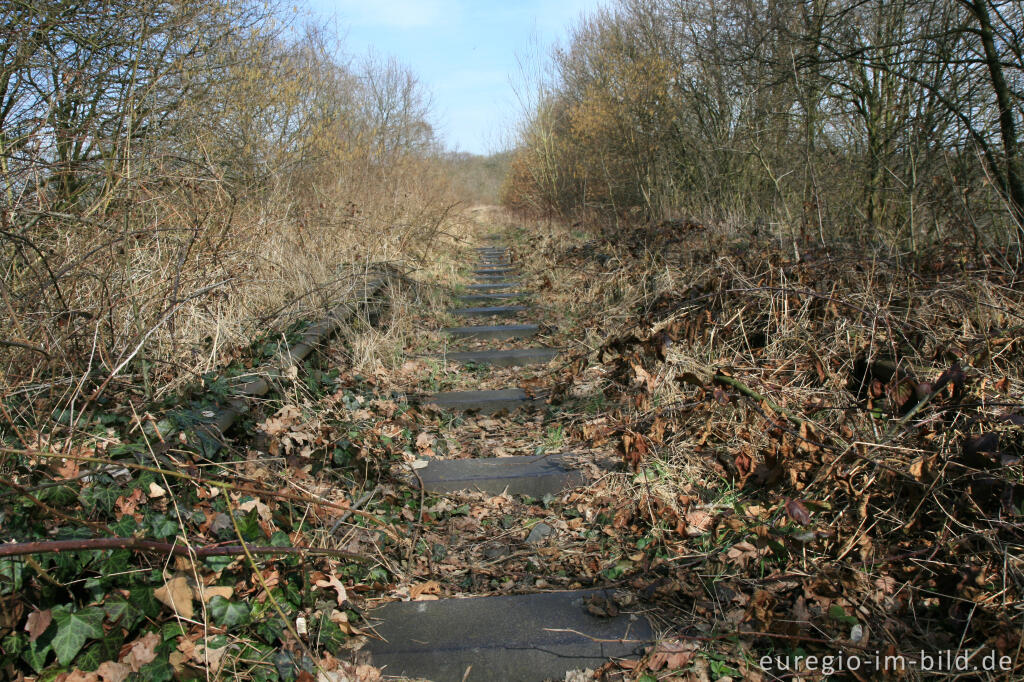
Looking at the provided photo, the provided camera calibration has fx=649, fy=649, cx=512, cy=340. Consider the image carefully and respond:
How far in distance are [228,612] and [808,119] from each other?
9.20m

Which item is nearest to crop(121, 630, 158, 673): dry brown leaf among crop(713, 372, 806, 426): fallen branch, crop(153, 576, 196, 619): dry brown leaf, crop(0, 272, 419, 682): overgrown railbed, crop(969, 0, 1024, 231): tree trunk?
crop(0, 272, 419, 682): overgrown railbed

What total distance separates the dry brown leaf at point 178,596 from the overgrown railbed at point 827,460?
1.66 meters

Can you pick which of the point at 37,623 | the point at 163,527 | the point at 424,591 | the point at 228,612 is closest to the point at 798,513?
the point at 424,591

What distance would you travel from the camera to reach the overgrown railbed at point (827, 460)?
7.93 feet

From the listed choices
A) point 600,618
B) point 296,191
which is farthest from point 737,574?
point 296,191

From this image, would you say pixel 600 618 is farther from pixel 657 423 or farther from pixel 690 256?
pixel 690 256

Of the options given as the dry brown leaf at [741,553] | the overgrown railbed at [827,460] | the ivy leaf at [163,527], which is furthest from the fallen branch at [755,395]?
the ivy leaf at [163,527]

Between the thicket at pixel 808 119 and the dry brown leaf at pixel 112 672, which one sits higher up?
the thicket at pixel 808 119

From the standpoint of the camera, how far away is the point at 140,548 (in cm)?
226

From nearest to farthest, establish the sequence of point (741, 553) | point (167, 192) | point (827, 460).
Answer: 1. point (741, 553)
2. point (827, 460)
3. point (167, 192)

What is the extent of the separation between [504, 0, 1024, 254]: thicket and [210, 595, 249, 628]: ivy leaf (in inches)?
185

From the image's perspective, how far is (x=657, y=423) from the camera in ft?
13.5

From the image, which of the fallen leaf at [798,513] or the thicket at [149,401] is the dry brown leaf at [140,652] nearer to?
the thicket at [149,401]

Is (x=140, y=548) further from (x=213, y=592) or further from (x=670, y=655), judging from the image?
(x=670, y=655)
